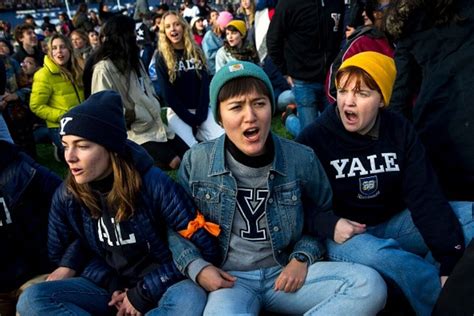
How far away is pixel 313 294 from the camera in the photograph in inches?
87.7

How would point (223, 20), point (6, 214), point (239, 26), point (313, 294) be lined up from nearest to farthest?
point (313, 294) < point (6, 214) < point (239, 26) < point (223, 20)

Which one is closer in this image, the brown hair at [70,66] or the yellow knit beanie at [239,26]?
the brown hair at [70,66]

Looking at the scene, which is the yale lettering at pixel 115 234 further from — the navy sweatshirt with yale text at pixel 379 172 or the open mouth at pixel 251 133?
the navy sweatshirt with yale text at pixel 379 172

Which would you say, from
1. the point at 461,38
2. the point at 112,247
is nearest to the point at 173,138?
A: the point at 112,247

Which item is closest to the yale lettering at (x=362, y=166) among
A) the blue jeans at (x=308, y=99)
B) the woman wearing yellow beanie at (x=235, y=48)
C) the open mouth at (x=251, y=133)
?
the open mouth at (x=251, y=133)

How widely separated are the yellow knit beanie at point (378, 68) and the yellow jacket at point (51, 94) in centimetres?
414

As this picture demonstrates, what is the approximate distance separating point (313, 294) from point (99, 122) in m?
1.30

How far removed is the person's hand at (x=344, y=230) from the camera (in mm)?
2342

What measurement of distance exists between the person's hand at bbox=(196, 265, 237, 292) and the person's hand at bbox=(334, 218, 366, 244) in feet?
1.84

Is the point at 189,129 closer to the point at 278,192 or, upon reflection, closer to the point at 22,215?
the point at 22,215

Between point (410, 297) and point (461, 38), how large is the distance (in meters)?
1.48

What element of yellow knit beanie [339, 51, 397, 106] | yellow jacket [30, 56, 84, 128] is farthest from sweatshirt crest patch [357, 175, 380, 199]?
yellow jacket [30, 56, 84, 128]

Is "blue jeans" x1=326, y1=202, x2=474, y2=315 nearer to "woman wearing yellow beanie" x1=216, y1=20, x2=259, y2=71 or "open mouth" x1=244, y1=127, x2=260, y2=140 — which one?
"open mouth" x1=244, y1=127, x2=260, y2=140

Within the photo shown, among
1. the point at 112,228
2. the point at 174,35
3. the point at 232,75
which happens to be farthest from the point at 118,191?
the point at 174,35
